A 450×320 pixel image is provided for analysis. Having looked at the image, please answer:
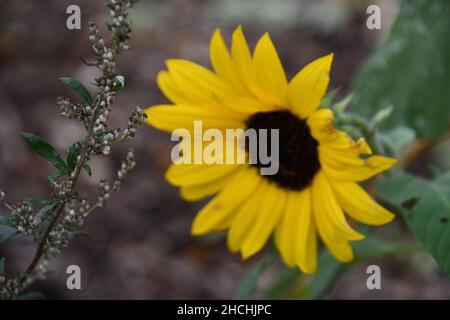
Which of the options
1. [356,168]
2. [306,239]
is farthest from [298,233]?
[356,168]

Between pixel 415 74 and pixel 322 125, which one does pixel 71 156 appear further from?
pixel 415 74

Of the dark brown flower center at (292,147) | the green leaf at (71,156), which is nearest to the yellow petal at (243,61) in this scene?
the dark brown flower center at (292,147)

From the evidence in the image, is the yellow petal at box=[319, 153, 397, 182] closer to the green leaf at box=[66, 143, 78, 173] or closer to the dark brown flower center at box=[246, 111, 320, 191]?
the dark brown flower center at box=[246, 111, 320, 191]

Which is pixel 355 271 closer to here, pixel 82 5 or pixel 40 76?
pixel 40 76

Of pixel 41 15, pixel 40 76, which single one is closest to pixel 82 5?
pixel 41 15

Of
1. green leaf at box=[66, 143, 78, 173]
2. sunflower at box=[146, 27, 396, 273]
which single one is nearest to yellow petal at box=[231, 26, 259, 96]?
sunflower at box=[146, 27, 396, 273]
